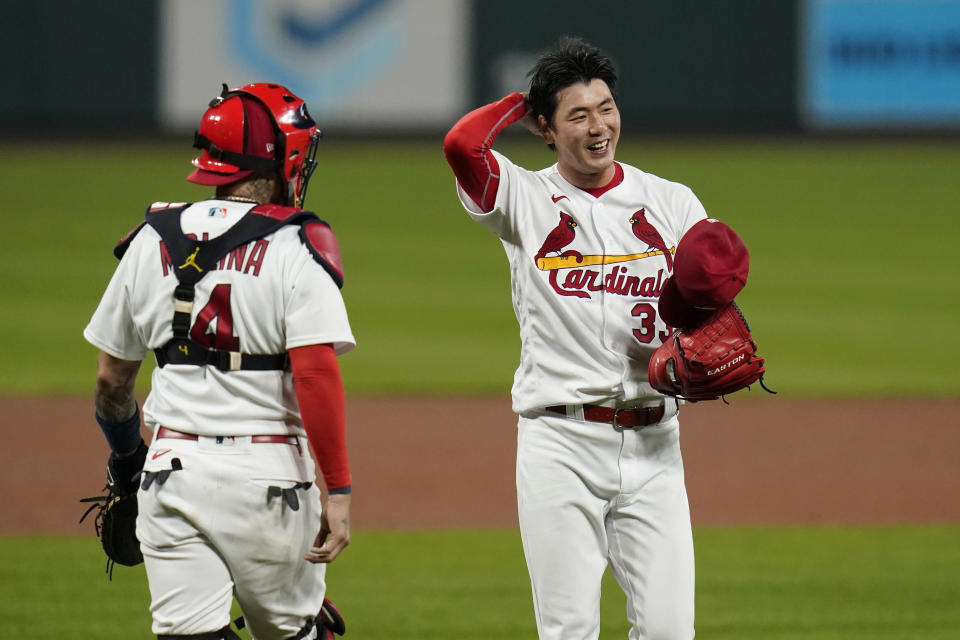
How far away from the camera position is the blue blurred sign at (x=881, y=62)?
23016 millimetres

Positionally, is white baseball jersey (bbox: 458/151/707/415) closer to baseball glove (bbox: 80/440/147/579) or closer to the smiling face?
the smiling face

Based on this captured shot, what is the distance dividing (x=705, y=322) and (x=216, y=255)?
49.5 inches

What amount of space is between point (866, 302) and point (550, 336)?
10.2m

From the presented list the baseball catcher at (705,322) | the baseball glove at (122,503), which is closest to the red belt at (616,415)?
the baseball catcher at (705,322)

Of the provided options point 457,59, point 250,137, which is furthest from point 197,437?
point 457,59

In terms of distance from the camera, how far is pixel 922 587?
5.66 metres

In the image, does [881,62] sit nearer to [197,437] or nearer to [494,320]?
[494,320]

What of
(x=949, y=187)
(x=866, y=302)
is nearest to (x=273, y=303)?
(x=866, y=302)

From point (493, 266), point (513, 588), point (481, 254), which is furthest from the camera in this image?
point (481, 254)

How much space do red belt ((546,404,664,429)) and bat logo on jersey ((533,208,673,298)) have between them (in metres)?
0.30

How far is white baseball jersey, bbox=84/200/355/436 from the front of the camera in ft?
10.1

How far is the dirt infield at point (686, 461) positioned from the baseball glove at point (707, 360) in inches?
134

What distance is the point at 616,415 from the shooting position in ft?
11.6

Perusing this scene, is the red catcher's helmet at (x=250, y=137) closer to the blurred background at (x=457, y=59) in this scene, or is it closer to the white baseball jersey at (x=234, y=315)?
the white baseball jersey at (x=234, y=315)
